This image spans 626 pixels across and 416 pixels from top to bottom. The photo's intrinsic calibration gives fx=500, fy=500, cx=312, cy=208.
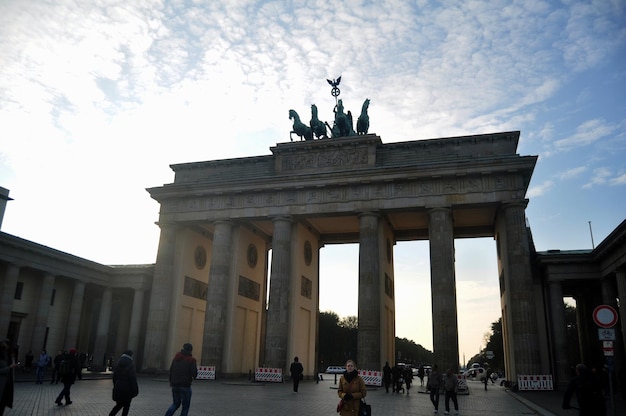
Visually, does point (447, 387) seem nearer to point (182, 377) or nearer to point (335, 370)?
point (182, 377)

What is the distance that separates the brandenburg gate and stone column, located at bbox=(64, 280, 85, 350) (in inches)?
237

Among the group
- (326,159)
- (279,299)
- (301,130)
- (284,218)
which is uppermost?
(301,130)

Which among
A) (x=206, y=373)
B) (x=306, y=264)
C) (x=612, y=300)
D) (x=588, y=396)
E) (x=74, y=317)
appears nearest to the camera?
(x=588, y=396)

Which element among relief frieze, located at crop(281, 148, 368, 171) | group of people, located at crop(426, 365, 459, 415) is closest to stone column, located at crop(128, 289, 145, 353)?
relief frieze, located at crop(281, 148, 368, 171)

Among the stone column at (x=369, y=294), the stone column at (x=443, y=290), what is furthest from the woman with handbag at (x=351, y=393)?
the stone column at (x=369, y=294)

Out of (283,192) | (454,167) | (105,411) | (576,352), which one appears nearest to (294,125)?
(283,192)

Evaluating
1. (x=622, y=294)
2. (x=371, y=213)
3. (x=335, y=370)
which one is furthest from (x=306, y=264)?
(x=335, y=370)

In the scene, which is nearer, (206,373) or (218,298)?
(206,373)

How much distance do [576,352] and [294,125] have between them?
191ft

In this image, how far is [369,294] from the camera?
108 ft

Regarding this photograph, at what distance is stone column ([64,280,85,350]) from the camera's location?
125 feet

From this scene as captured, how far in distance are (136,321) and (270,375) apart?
13253 millimetres

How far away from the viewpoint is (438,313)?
31.2 metres

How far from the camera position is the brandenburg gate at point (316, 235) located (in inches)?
1259
